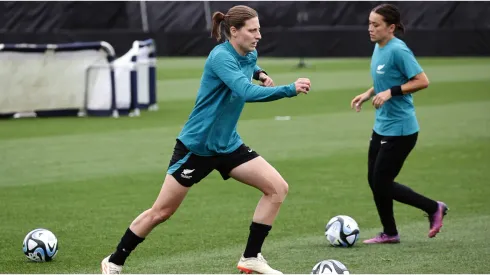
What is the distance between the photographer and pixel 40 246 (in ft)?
28.9

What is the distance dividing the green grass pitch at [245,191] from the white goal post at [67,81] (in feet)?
2.34

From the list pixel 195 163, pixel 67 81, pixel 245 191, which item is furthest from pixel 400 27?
pixel 67 81

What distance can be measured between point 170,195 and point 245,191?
5.35 meters

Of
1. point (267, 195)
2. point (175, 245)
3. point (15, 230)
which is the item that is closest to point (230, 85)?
point (267, 195)

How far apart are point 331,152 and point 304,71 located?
19320mm

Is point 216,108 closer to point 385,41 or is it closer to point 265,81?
point 265,81

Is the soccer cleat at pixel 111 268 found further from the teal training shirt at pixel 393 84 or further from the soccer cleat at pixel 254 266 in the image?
the teal training shirt at pixel 393 84

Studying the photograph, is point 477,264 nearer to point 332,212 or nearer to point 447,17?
point 332,212

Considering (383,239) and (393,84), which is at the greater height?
(393,84)

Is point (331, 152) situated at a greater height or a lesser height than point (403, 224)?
lesser

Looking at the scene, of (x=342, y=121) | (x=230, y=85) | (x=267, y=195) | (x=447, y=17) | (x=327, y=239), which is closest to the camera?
(x=230, y=85)

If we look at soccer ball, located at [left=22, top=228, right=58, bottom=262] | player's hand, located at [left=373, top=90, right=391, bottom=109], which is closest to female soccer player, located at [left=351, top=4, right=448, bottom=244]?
player's hand, located at [left=373, top=90, right=391, bottom=109]

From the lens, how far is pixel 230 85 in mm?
7598

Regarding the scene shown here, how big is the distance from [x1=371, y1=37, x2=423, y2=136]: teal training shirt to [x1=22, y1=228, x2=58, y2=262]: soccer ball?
3075 millimetres
